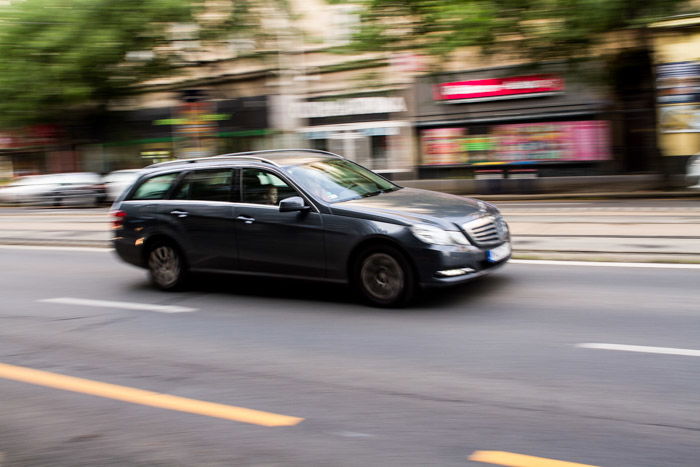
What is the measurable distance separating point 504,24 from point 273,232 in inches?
477

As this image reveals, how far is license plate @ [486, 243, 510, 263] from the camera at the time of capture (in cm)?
709

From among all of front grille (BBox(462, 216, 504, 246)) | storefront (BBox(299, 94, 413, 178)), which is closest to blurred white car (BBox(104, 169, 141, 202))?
storefront (BBox(299, 94, 413, 178))

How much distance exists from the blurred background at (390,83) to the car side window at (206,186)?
11.2 metres

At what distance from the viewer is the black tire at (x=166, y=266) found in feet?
28.1

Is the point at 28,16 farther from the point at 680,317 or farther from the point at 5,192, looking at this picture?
the point at 680,317

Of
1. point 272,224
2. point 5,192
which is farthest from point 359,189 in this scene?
point 5,192

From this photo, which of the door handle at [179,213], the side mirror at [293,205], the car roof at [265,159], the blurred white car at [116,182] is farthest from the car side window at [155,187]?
the blurred white car at [116,182]

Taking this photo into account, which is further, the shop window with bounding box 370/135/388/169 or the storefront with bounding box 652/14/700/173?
the shop window with bounding box 370/135/388/169

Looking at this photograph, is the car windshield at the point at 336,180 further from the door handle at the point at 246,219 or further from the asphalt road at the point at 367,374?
the asphalt road at the point at 367,374

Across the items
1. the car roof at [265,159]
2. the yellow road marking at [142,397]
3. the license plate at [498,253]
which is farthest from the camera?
the car roof at [265,159]

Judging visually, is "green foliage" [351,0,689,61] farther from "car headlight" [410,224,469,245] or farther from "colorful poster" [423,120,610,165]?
"car headlight" [410,224,469,245]

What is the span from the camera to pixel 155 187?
8789 mm

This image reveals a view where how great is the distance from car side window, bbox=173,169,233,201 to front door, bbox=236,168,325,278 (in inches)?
9.7

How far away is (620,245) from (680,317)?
358 cm
